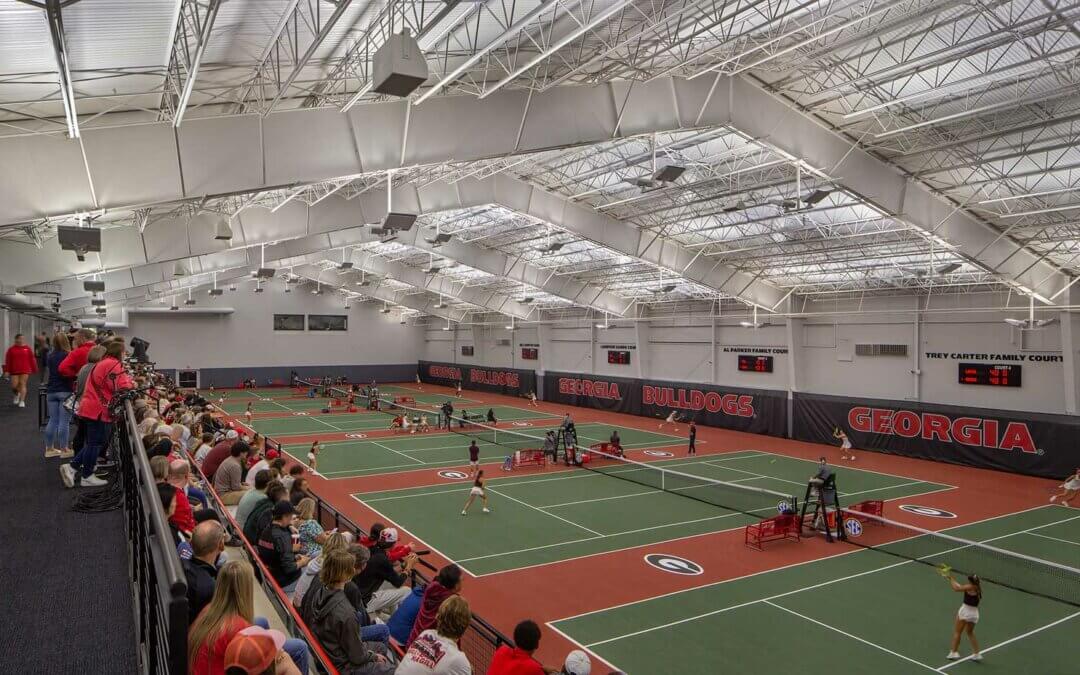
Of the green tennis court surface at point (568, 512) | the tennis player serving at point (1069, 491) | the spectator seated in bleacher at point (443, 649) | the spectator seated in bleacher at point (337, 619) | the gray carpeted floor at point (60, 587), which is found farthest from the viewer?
the tennis player serving at point (1069, 491)

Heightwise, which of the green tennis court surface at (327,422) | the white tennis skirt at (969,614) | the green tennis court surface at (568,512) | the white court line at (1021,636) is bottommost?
the white court line at (1021,636)

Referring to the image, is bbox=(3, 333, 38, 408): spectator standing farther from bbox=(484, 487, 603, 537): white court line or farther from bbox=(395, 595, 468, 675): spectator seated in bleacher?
bbox=(484, 487, 603, 537): white court line

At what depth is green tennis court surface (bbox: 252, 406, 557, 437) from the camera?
40.0 meters

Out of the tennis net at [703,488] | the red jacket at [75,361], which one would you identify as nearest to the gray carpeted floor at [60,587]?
the red jacket at [75,361]

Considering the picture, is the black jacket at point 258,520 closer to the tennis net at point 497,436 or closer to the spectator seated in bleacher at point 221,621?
the spectator seated in bleacher at point 221,621

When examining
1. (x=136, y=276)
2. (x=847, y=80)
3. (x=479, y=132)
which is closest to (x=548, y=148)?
(x=479, y=132)

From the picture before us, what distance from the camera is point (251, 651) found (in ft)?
10.5

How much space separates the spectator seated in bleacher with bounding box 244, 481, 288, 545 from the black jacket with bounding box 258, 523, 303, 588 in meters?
0.19

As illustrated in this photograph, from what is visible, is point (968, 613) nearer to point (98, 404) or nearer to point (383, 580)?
point (383, 580)

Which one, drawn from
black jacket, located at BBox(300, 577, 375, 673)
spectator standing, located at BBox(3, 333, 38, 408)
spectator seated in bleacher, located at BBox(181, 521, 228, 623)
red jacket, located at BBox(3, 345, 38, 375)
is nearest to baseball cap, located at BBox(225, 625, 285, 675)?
spectator seated in bleacher, located at BBox(181, 521, 228, 623)

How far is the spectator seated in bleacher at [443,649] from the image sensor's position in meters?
6.21

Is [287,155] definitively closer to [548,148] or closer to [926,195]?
[548,148]

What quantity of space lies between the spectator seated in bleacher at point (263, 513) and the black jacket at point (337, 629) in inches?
115

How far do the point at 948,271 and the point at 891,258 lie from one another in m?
4.54
